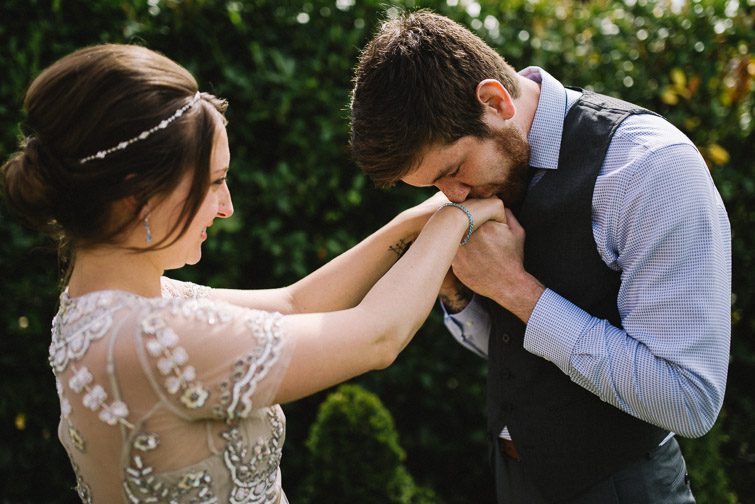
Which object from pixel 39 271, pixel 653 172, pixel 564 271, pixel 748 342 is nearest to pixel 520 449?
pixel 564 271

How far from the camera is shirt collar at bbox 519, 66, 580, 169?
6.56ft

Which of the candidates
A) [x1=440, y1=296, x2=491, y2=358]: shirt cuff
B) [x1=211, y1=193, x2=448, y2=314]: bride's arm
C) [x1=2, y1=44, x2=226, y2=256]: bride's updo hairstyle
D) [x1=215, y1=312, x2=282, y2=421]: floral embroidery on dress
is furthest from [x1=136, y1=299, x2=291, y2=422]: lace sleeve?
[x1=440, y1=296, x2=491, y2=358]: shirt cuff

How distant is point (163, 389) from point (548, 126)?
1297 millimetres

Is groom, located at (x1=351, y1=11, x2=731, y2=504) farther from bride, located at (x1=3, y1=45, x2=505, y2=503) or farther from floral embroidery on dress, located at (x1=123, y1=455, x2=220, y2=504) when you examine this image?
floral embroidery on dress, located at (x1=123, y1=455, x2=220, y2=504)

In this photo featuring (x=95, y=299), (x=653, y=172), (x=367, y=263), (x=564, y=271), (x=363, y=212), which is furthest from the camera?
(x=363, y=212)

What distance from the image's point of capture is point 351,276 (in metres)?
2.28

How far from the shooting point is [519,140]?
2053 mm

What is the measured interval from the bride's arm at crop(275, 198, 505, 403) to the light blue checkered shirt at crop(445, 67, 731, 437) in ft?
1.21

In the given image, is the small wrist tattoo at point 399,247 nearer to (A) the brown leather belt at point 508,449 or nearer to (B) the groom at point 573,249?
(B) the groom at point 573,249

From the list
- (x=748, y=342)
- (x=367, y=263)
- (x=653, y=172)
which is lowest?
(x=748, y=342)

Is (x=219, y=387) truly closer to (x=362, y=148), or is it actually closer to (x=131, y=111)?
(x=131, y=111)

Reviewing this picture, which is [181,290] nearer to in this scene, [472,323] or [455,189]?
[455,189]

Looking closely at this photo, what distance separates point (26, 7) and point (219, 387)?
2653 mm

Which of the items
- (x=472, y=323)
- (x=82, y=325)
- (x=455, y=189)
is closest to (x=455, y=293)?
(x=472, y=323)
